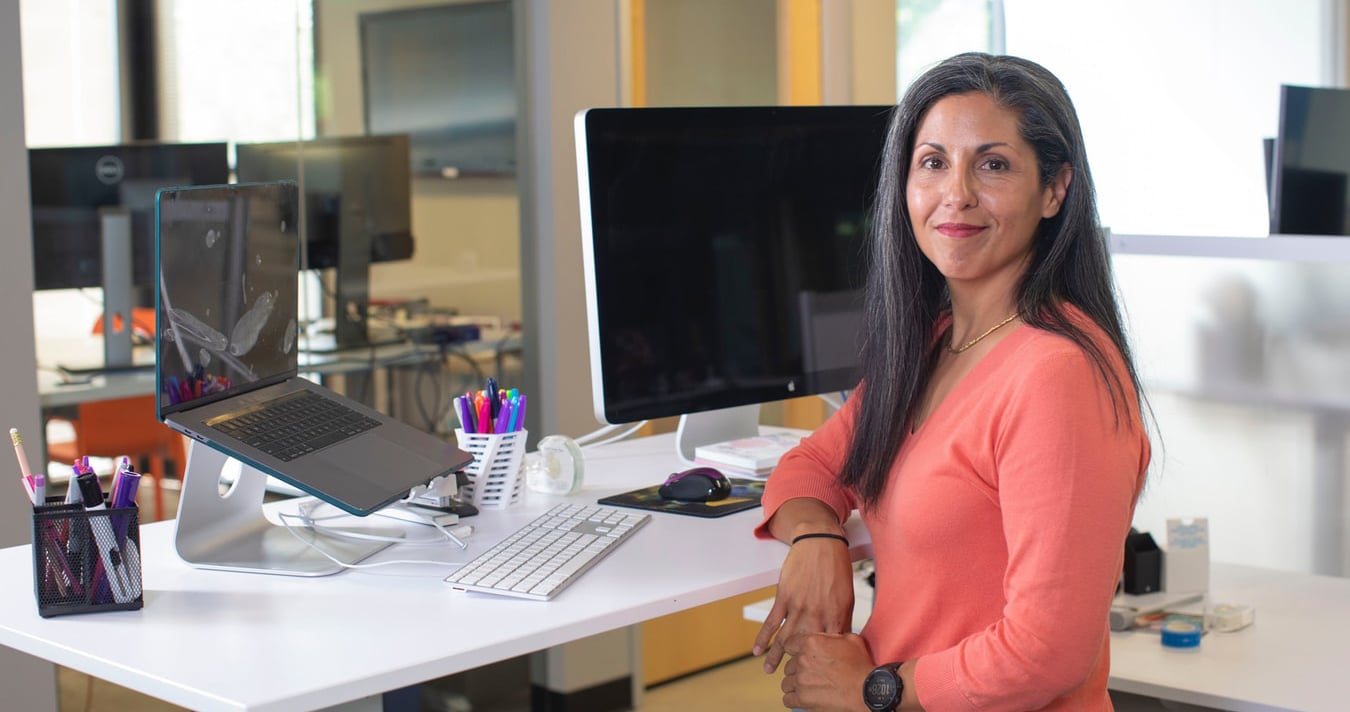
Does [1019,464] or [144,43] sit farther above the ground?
[144,43]

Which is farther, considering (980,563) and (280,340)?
(280,340)

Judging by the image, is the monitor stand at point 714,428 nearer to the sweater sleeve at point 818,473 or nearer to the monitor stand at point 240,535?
the sweater sleeve at point 818,473

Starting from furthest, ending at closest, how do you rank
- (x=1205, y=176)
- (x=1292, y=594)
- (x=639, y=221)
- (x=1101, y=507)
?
(x=1205, y=176) → (x=1292, y=594) → (x=639, y=221) → (x=1101, y=507)

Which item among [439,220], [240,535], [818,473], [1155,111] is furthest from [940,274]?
[439,220]

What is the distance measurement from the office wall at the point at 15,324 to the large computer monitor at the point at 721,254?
1.25 m

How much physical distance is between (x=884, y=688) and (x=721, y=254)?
2.70 ft

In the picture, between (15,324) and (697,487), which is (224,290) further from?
(15,324)

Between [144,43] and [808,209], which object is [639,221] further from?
[144,43]

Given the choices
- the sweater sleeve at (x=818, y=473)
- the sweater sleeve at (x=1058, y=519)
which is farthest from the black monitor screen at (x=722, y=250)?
the sweater sleeve at (x=1058, y=519)

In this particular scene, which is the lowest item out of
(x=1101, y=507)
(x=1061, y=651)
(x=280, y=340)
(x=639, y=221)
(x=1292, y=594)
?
(x=1292, y=594)

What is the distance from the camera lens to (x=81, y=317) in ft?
9.19

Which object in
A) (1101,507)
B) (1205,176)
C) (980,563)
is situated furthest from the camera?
(1205,176)

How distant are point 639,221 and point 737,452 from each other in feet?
1.38

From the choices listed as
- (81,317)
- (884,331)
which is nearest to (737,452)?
(884,331)
